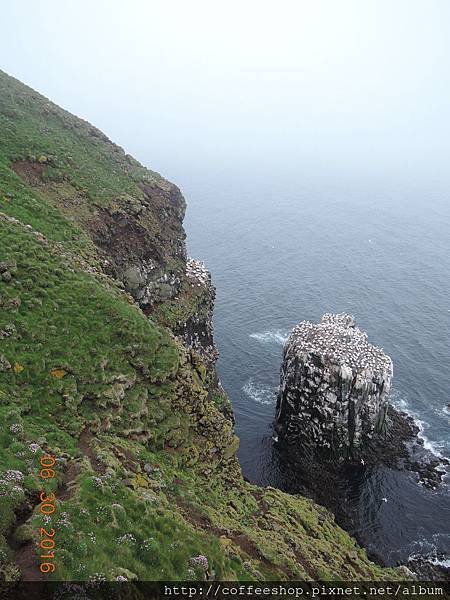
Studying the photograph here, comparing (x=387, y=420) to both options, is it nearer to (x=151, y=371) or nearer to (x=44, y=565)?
(x=151, y=371)

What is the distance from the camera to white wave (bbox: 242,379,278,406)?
81375 mm

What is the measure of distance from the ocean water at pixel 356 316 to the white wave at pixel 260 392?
0.18 meters

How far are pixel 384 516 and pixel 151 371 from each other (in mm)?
43864

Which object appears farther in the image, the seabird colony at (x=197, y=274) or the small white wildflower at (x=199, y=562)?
the seabird colony at (x=197, y=274)

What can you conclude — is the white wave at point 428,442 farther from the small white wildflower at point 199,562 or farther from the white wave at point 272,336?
the small white wildflower at point 199,562

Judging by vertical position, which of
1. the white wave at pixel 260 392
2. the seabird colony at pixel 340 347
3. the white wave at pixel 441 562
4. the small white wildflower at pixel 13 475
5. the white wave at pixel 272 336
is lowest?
the white wave at pixel 441 562

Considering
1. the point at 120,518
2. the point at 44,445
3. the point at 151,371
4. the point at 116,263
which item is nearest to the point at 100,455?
the point at 44,445

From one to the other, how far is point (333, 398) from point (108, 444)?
47.5 m

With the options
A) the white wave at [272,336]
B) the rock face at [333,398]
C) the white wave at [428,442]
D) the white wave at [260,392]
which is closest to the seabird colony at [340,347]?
the rock face at [333,398]

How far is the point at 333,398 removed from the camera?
2694 inches

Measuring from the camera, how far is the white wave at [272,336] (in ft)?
326

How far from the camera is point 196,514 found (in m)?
26.7

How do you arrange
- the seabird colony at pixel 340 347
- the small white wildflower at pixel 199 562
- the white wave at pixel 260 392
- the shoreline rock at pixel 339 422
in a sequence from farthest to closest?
the white wave at pixel 260 392 → the seabird colony at pixel 340 347 → the shoreline rock at pixel 339 422 → the small white wildflower at pixel 199 562

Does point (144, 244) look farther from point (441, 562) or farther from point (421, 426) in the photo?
point (421, 426)
